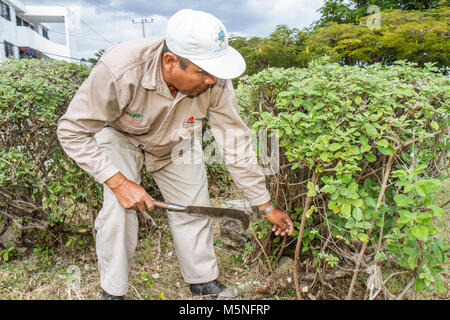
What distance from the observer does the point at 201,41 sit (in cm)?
185

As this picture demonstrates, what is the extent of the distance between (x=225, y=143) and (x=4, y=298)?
198 cm

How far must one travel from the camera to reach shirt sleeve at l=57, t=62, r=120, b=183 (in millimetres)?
1959

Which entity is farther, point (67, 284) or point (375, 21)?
point (375, 21)

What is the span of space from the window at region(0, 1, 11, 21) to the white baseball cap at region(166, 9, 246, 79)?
2736 centimetres

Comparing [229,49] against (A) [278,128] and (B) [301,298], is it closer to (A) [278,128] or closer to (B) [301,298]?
(A) [278,128]

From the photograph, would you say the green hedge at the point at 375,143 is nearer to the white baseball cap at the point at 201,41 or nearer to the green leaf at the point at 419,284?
the green leaf at the point at 419,284

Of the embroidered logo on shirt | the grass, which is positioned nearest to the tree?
the grass

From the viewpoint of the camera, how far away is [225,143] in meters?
2.28

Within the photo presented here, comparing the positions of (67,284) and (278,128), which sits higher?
(278,128)

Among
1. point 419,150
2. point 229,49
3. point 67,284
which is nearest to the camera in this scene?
point 419,150

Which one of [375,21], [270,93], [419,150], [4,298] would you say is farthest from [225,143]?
[375,21]

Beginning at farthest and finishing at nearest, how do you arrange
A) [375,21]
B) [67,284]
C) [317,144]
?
[375,21], [67,284], [317,144]

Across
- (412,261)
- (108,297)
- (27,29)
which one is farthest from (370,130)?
(27,29)

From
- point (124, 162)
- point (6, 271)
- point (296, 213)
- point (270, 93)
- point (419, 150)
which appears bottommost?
point (6, 271)
